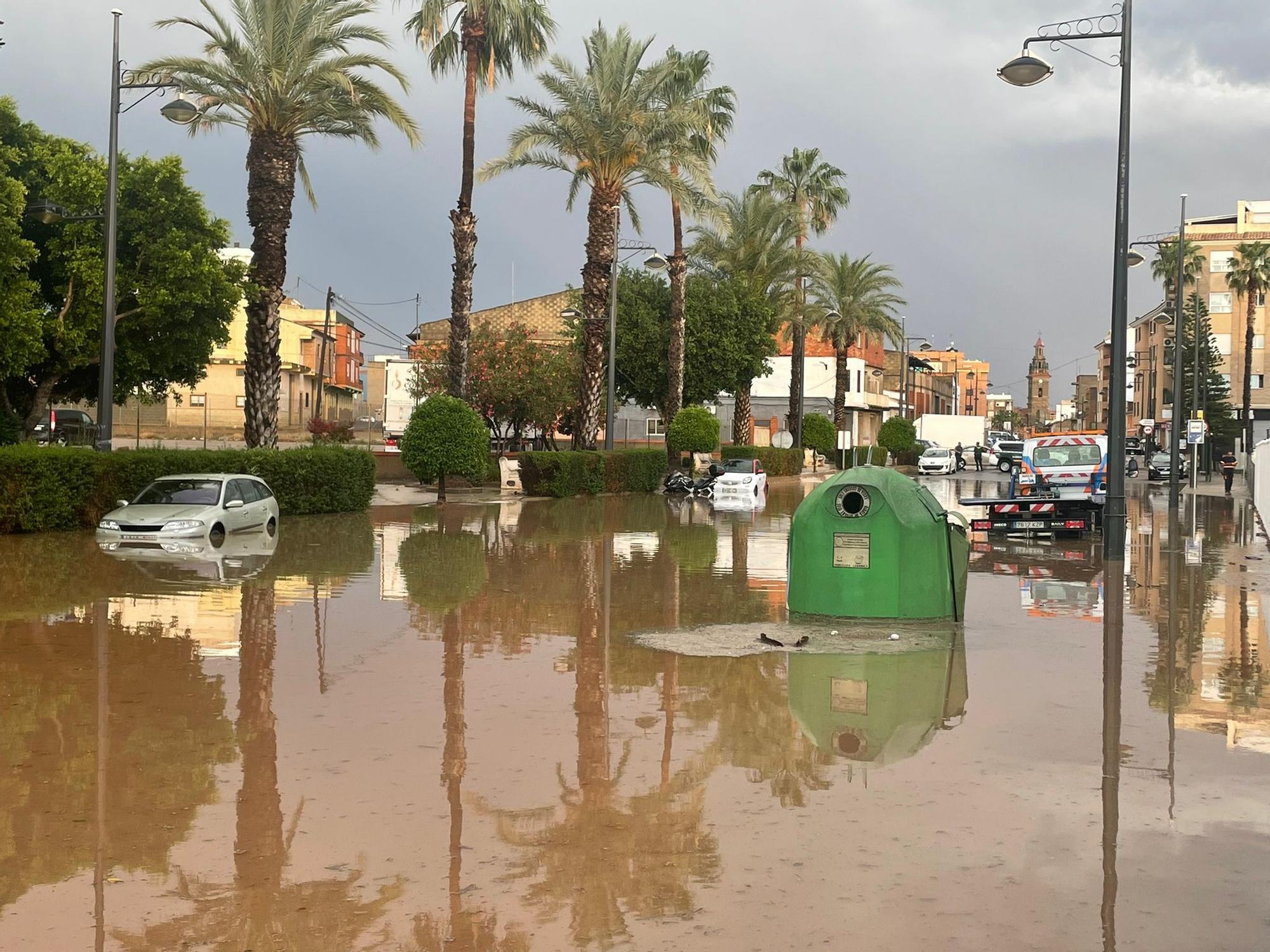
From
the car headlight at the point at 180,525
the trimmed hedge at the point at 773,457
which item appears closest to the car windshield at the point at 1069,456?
the car headlight at the point at 180,525

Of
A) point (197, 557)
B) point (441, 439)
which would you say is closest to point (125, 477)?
point (197, 557)

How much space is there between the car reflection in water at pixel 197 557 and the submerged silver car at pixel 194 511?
0.46ft

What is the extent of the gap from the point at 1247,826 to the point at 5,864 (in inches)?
216

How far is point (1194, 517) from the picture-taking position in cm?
3284

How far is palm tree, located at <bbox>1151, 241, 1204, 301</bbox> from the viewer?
235ft

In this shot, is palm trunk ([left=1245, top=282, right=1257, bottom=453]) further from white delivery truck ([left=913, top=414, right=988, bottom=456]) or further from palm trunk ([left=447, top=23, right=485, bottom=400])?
palm trunk ([left=447, top=23, right=485, bottom=400])

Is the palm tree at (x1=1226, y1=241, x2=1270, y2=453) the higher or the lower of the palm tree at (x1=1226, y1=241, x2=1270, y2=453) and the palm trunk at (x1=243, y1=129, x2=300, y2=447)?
the higher

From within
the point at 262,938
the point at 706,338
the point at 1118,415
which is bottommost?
the point at 262,938

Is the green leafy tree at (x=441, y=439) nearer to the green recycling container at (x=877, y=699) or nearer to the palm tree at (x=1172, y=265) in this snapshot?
the green recycling container at (x=877, y=699)

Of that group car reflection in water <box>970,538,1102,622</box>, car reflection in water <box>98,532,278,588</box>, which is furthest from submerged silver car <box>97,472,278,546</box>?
car reflection in water <box>970,538,1102,622</box>

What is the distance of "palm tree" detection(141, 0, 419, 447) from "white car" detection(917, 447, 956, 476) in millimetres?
49835

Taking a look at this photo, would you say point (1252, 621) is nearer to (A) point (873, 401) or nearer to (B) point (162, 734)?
(B) point (162, 734)

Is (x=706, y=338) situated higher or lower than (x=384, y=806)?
higher

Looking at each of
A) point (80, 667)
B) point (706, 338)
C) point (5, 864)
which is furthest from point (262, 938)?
point (706, 338)
